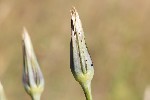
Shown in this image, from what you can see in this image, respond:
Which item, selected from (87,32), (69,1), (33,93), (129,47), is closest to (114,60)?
(129,47)

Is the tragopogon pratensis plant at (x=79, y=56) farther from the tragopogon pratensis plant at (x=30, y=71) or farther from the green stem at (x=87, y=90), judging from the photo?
the tragopogon pratensis plant at (x=30, y=71)

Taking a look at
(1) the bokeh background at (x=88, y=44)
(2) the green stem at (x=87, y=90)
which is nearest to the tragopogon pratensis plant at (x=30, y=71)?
(2) the green stem at (x=87, y=90)

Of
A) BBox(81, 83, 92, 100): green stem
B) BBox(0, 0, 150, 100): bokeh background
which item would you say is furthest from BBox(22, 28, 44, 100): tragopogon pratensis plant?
BBox(0, 0, 150, 100): bokeh background

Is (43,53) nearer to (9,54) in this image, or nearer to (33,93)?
(9,54)

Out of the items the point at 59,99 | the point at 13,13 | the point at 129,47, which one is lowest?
the point at 59,99

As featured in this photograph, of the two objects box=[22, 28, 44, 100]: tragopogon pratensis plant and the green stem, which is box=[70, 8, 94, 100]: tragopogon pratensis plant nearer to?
the green stem

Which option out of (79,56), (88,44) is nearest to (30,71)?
(79,56)

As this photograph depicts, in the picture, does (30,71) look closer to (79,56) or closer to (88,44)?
(79,56)
